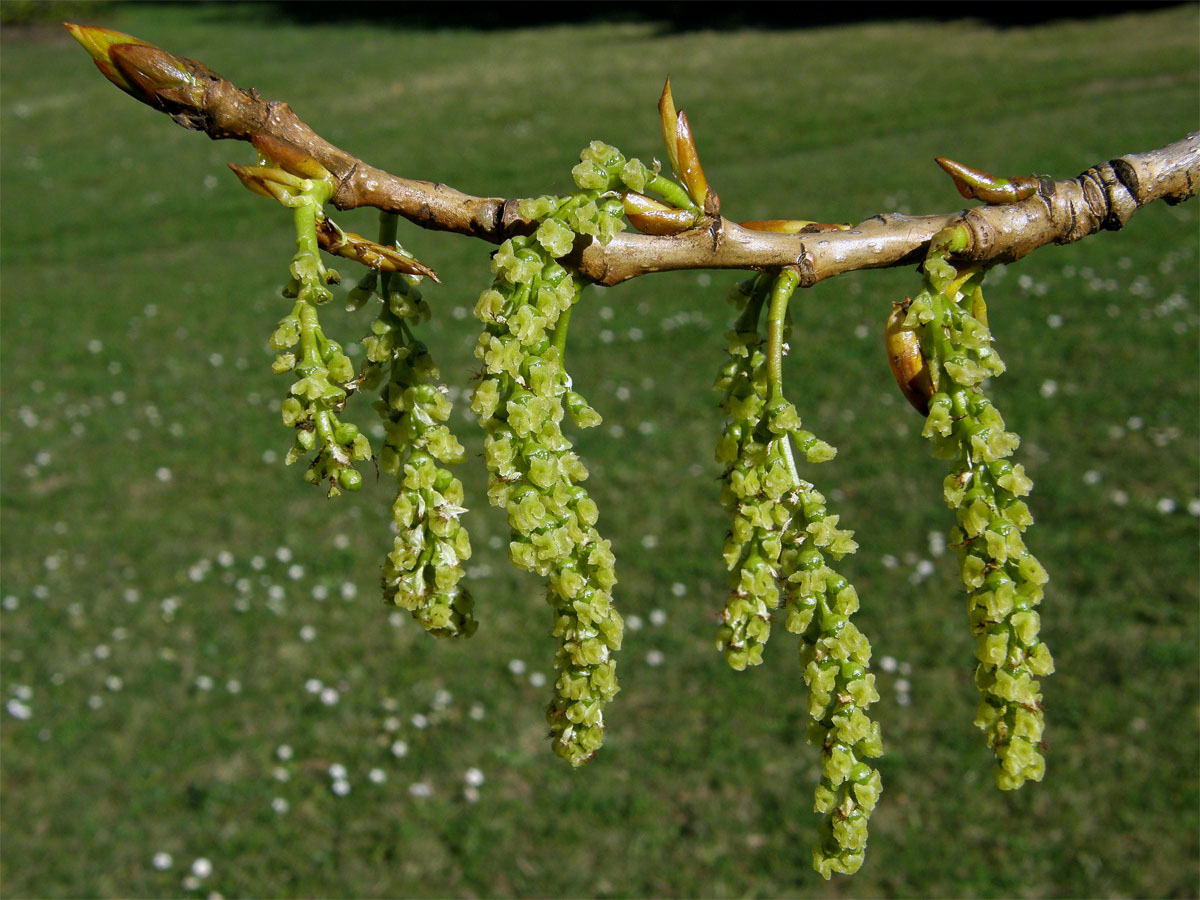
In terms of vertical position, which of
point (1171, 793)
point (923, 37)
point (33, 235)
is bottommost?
point (33, 235)

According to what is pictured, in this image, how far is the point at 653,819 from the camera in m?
4.69

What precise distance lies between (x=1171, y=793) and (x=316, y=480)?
4.75 meters

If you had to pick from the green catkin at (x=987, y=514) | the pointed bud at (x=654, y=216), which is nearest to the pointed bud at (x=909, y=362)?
the green catkin at (x=987, y=514)

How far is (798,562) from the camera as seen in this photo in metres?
1.01

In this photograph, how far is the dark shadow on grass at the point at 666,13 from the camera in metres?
23.2

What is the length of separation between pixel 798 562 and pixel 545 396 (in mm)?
324

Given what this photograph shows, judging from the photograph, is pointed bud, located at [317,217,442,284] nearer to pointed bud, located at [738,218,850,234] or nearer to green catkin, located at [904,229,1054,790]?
pointed bud, located at [738,218,850,234]

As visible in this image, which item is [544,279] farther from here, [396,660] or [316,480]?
[396,660]

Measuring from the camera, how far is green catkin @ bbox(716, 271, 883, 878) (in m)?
0.99

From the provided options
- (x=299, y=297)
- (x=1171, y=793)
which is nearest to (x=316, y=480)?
(x=299, y=297)

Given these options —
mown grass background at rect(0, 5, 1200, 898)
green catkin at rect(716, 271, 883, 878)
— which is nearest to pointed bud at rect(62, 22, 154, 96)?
green catkin at rect(716, 271, 883, 878)

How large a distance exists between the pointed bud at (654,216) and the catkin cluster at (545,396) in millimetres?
47

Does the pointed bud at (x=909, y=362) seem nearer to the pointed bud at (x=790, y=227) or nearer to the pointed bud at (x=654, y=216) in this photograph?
the pointed bud at (x=790, y=227)

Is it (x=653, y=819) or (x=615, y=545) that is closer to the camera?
(x=653, y=819)
